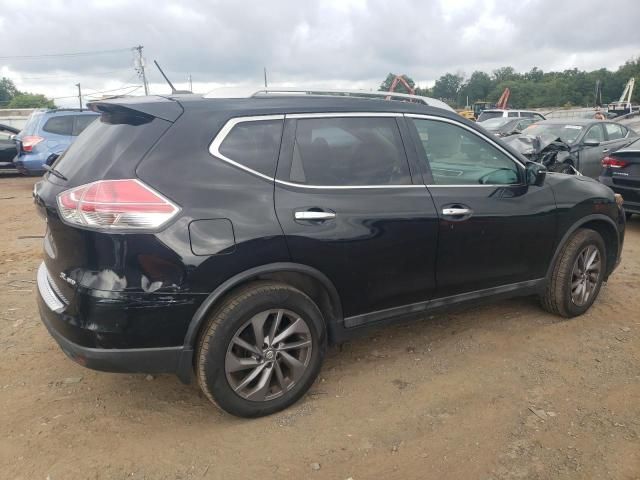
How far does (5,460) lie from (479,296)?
9.63 feet

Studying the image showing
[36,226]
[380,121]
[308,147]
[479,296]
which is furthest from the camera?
[36,226]

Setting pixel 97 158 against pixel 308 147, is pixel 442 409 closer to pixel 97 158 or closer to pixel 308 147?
pixel 308 147

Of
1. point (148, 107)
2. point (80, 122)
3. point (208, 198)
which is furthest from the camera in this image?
point (80, 122)

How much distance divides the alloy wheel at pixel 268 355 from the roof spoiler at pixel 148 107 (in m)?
1.13

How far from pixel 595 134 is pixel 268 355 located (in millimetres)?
10470

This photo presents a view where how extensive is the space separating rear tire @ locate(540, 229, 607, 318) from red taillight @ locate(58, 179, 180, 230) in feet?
9.95

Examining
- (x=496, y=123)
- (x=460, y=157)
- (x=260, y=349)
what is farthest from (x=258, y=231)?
(x=496, y=123)

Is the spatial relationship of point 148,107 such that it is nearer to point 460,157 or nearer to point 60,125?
point 460,157

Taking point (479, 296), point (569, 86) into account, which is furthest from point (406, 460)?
point (569, 86)

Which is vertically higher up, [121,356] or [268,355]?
[121,356]

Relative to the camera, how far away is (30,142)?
35.7ft

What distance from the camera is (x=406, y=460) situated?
2.62 metres

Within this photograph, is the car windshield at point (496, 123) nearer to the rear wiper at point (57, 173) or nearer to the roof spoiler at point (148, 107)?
the roof spoiler at point (148, 107)

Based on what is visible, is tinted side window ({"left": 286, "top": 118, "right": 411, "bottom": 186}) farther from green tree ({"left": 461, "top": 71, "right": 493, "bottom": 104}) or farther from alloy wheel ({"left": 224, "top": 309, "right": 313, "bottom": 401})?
green tree ({"left": 461, "top": 71, "right": 493, "bottom": 104})
